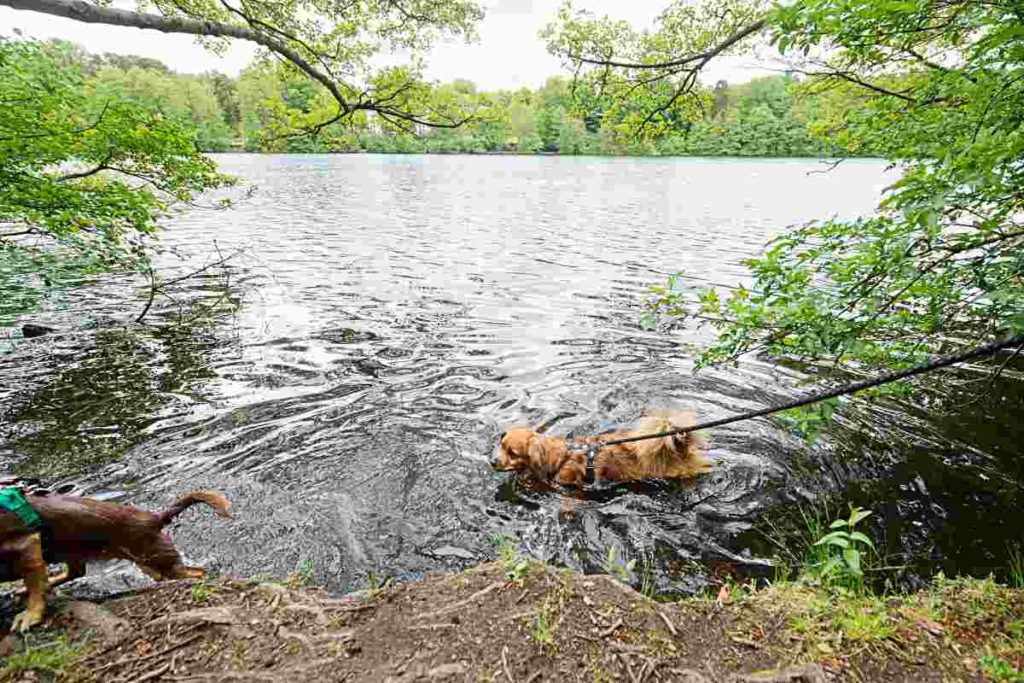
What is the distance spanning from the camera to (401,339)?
31.2 ft

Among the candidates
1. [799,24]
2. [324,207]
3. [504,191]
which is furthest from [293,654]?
[504,191]

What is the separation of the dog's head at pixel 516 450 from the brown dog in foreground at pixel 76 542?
2.76 meters

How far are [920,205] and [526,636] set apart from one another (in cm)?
311

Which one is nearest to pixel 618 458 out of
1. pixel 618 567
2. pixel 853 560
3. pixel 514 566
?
pixel 618 567

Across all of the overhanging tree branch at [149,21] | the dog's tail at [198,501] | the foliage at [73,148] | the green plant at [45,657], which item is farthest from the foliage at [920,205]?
the foliage at [73,148]

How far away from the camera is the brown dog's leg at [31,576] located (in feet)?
9.23

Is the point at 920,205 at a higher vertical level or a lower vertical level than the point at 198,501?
higher

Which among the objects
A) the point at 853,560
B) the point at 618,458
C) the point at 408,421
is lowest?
the point at 408,421

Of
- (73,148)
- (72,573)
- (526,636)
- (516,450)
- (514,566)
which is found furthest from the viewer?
(73,148)

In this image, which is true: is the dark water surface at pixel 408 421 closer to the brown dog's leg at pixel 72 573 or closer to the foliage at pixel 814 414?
the brown dog's leg at pixel 72 573

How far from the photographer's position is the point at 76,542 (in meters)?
3.09

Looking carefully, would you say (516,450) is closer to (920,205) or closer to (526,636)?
(526,636)

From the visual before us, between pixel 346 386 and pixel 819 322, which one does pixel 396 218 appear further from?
pixel 819 322

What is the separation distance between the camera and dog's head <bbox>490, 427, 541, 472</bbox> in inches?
205
